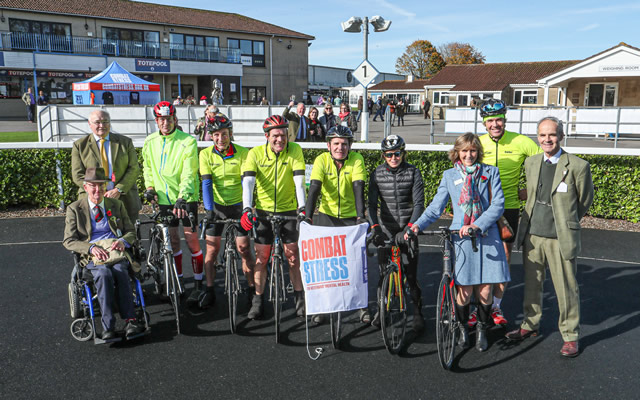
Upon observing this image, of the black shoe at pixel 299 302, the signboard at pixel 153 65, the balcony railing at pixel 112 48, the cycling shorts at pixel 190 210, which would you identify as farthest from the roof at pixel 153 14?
the black shoe at pixel 299 302

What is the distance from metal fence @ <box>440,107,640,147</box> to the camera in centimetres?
1734

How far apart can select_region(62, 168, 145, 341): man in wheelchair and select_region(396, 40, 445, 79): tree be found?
9227cm

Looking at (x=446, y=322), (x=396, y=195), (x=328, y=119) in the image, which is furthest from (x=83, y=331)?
(x=328, y=119)

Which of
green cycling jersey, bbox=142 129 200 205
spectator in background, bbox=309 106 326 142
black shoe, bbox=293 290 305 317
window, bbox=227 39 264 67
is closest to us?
black shoe, bbox=293 290 305 317

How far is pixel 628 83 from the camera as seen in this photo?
2802cm

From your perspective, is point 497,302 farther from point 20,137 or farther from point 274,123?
point 20,137

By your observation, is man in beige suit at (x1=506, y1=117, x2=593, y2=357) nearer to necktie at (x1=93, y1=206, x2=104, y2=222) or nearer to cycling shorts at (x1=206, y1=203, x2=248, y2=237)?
cycling shorts at (x1=206, y1=203, x2=248, y2=237)

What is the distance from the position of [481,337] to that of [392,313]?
903mm

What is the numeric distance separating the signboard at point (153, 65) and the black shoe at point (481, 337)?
4061 centimetres

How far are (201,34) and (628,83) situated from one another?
3358 centimetres

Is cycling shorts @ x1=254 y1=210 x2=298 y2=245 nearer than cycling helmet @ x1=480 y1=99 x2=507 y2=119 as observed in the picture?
No

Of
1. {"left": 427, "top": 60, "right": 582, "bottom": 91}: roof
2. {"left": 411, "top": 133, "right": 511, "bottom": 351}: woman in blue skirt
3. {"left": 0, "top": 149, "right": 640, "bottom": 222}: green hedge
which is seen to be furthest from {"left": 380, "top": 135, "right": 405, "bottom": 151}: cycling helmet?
{"left": 427, "top": 60, "right": 582, "bottom": 91}: roof

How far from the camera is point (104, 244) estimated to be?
5.23m

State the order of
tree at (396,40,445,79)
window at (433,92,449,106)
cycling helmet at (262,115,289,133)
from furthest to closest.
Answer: tree at (396,40,445,79) < window at (433,92,449,106) < cycling helmet at (262,115,289,133)
